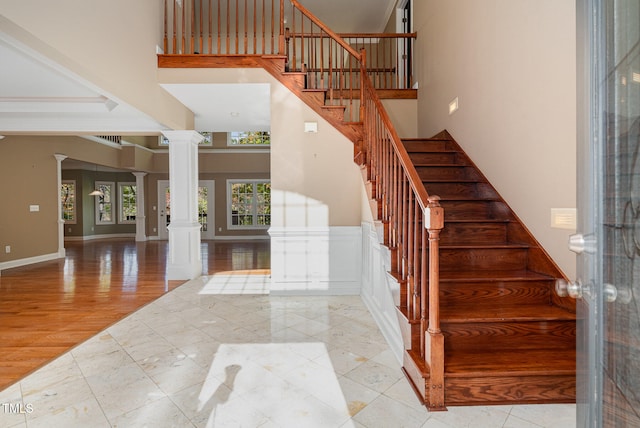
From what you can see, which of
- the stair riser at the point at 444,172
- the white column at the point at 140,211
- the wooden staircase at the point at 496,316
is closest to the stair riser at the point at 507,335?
the wooden staircase at the point at 496,316

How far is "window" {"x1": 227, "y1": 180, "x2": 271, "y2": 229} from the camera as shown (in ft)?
36.2

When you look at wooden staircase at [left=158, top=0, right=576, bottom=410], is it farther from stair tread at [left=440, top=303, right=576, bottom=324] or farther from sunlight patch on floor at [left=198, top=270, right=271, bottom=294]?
sunlight patch on floor at [left=198, top=270, right=271, bottom=294]

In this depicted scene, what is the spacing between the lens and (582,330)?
2.62 ft

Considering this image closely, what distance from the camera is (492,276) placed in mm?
2266

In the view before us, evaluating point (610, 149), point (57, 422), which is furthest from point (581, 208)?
point (57, 422)

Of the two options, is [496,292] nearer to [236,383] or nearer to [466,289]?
[466,289]

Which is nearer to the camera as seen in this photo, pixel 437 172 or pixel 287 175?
pixel 437 172

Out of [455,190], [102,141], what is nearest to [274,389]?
[455,190]

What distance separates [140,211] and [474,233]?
1102 cm

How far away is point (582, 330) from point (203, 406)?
1816 mm

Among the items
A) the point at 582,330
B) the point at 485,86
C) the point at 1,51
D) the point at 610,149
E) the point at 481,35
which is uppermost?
the point at 481,35

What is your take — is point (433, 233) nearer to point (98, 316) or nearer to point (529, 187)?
point (529, 187)

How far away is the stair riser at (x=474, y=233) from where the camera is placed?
265 cm

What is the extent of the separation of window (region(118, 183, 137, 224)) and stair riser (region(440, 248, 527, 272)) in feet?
41.5
